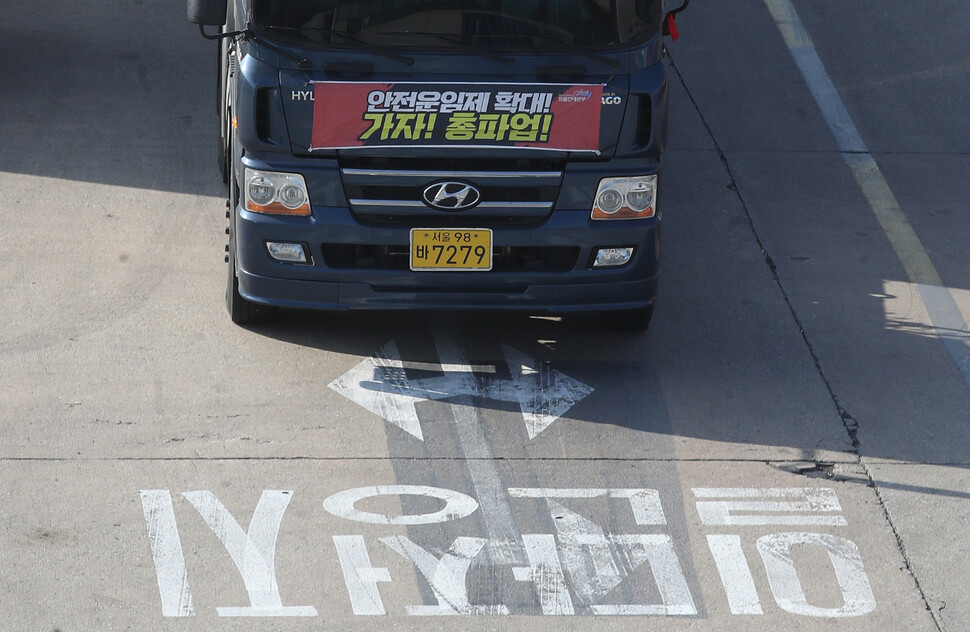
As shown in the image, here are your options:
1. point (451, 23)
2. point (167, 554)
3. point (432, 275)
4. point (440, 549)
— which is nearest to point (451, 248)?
point (432, 275)

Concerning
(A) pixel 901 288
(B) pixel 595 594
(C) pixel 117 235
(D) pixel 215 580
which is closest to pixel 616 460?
(B) pixel 595 594

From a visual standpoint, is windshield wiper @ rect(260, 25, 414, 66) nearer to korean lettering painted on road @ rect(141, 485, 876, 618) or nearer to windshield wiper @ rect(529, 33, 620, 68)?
windshield wiper @ rect(529, 33, 620, 68)

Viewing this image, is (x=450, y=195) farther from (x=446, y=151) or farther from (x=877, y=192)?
(x=877, y=192)

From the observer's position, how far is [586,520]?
602cm

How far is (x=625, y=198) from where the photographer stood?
6.90 m

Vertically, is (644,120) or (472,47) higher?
(472,47)


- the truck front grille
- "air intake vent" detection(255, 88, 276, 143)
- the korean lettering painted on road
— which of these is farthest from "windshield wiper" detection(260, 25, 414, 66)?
the korean lettering painted on road

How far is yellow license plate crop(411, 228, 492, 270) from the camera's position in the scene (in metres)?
6.79

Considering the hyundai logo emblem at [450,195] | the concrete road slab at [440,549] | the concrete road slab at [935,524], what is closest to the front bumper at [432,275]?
the hyundai logo emblem at [450,195]

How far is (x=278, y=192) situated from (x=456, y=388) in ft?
4.53

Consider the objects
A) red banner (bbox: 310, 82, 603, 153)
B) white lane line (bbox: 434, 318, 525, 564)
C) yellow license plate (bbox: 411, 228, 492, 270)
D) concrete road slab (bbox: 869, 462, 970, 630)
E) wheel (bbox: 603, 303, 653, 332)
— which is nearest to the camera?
concrete road slab (bbox: 869, 462, 970, 630)

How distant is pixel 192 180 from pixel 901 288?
15.7 feet

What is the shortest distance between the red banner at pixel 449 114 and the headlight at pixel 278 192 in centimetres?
22

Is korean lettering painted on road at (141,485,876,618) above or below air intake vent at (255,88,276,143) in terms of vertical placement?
below
